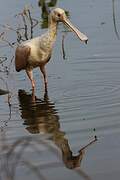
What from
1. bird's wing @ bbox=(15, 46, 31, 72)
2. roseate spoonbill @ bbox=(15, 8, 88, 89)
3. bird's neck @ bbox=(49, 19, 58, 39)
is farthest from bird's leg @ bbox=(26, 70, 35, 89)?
bird's neck @ bbox=(49, 19, 58, 39)

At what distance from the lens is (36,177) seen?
590cm

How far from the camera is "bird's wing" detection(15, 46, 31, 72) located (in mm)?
9958

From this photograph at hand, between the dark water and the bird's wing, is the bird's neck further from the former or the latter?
the dark water

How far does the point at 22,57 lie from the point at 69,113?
7.35ft

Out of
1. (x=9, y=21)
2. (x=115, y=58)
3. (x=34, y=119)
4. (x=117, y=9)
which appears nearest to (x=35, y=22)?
(x=9, y=21)

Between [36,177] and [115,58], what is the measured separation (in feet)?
16.6

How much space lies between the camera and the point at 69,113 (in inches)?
317

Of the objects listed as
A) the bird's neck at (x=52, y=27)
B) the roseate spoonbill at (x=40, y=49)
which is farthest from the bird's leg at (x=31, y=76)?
the bird's neck at (x=52, y=27)

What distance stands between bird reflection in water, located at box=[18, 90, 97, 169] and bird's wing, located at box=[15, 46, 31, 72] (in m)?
0.47

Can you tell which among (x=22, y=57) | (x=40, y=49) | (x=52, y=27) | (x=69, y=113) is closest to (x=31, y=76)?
(x=22, y=57)

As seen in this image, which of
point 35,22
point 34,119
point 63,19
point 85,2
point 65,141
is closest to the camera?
point 65,141

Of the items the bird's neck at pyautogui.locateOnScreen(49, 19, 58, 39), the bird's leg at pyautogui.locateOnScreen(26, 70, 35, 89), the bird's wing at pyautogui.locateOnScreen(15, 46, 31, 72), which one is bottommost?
the bird's leg at pyautogui.locateOnScreen(26, 70, 35, 89)

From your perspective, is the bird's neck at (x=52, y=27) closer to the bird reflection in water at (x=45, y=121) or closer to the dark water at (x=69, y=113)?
the dark water at (x=69, y=113)

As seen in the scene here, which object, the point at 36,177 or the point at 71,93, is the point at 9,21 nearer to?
the point at 71,93
